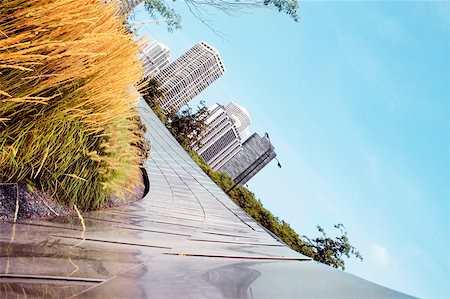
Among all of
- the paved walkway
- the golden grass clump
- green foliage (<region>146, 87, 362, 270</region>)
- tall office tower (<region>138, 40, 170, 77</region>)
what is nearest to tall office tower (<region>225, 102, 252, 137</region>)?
tall office tower (<region>138, 40, 170, 77</region>)

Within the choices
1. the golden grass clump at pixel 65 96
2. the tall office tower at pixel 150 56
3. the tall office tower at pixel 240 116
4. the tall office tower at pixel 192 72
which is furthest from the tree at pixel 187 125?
the tall office tower at pixel 240 116

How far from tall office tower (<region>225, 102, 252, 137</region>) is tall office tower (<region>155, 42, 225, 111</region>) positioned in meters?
→ 44.6

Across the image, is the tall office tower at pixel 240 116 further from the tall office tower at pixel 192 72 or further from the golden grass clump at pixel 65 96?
the golden grass clump at pixel 65 96

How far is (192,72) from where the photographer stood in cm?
5597

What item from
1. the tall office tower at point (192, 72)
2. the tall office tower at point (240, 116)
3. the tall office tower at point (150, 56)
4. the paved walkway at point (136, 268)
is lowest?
the paved walkway at point (136, 268)

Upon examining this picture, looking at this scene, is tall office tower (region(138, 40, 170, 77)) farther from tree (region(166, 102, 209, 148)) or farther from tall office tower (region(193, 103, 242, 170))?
tall office tower (region(193, 103, 242, 170))

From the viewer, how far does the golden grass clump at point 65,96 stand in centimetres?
182

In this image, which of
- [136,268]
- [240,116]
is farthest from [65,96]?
[240,116]

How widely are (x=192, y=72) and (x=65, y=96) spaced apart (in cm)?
5448

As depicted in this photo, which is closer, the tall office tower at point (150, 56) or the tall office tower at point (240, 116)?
the tall office tower at point (150, 56)

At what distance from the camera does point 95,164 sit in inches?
119

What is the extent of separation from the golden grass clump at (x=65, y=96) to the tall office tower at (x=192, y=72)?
49.0 metres

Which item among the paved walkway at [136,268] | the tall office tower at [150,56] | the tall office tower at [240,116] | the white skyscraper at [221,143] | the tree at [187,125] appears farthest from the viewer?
the tall office tower at [240,116]

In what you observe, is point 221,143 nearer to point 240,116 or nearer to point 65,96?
point 65,96
